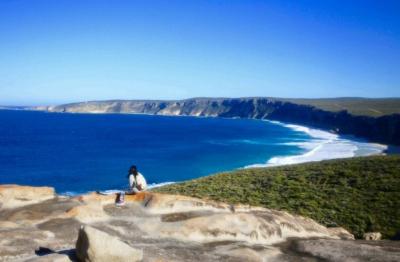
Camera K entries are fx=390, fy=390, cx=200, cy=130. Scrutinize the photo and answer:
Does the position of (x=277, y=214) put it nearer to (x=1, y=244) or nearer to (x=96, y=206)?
(x=96, y=206)

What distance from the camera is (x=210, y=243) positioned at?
45.3ft

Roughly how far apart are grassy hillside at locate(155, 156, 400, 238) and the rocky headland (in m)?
10.9

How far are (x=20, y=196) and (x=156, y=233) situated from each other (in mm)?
7336

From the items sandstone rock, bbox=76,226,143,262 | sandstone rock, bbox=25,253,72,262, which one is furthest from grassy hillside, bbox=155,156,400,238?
sandstone rock, bbox=25,253,72,262

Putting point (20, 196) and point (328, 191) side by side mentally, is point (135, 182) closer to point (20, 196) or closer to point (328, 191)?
point (20, 196)

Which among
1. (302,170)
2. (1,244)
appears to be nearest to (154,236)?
(1,244)

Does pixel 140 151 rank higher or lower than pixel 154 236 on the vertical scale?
lower

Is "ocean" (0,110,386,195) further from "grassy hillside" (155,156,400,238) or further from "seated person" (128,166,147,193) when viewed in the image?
"seated person" (128,166,147,193)

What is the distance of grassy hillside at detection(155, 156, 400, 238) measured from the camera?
2848 centimetres

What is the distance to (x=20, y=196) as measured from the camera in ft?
57.0

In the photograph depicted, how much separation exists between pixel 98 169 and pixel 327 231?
61131 millimetres

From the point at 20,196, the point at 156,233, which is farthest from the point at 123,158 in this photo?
the point at 156,233

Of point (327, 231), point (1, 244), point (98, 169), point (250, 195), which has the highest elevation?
point (1, 244)

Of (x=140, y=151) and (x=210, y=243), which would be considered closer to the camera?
(x=210, y=243)
